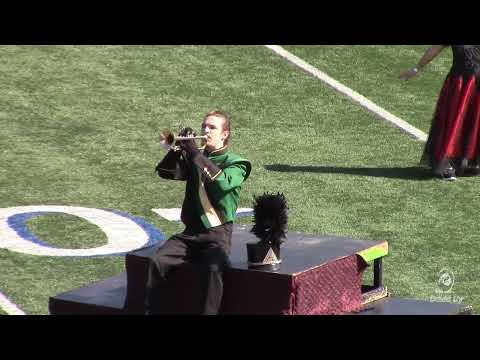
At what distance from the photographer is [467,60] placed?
15.9 m

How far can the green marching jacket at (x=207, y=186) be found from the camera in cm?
1073

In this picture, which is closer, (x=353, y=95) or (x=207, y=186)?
(x=207, y=186)

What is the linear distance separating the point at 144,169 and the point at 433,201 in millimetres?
3278

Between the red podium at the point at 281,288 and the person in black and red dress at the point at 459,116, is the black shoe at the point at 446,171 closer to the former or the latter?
the person in black and red dress at the point at 459,116

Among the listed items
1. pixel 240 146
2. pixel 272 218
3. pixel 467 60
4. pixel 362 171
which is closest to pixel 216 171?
pixel 272 218

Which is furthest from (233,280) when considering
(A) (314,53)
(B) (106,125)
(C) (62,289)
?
(A) (314,53)

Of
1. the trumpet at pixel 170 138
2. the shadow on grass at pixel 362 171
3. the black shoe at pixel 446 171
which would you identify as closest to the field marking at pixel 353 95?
the shadow on grass at pixel 362 171

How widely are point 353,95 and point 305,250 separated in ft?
27.0

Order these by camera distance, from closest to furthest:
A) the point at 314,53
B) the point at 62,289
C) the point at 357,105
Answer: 1. the point at 62,289
2. the point at 357,105
3. the point at 314,53

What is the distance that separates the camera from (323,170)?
16.3 meters

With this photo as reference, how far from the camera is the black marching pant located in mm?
10258

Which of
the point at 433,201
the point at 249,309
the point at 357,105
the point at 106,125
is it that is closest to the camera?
the point at 249,309

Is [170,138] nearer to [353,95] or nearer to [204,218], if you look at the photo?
[204,218]
